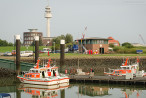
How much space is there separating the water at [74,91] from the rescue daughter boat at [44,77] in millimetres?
698

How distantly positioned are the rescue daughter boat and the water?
698mm

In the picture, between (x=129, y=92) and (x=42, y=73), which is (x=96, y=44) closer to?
(x=42, y=73)

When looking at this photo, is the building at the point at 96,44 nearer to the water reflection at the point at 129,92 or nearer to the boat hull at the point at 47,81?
the boat hull at the point at 47,81

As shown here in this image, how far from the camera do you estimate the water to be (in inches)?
1511

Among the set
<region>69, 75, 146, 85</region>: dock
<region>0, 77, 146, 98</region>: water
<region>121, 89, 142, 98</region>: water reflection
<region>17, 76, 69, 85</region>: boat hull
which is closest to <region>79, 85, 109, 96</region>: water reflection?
<region>0, 77, 146, 98</region>: water

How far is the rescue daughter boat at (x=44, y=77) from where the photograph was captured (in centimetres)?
4353

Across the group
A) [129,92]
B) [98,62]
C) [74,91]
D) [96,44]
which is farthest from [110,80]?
[96,44]

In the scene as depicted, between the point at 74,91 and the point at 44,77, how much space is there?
251 inches

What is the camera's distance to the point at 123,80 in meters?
43.9

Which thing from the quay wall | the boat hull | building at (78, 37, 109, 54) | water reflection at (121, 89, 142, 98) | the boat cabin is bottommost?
water reflection at (121, 89, 142, 98)

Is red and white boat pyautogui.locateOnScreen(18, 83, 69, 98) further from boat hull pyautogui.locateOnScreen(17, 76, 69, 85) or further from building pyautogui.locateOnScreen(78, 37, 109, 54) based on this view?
building pyautogui.locateOnScreen(78, 37, 109, 54)

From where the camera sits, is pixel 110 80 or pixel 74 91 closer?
pixel 74 91

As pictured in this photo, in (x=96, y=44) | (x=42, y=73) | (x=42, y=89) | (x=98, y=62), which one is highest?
(x=96, y=44)

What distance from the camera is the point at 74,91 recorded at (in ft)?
135
